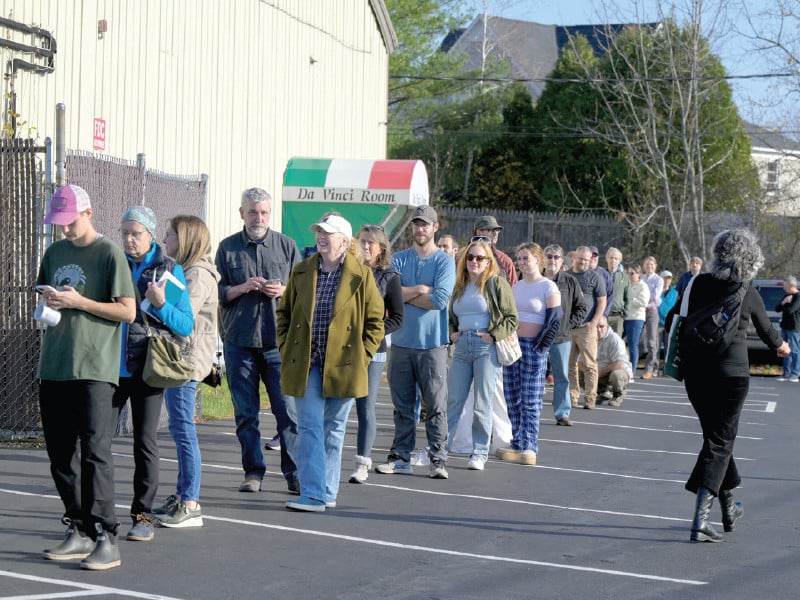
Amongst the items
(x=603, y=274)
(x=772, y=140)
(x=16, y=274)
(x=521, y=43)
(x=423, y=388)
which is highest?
(x=521, y=43)

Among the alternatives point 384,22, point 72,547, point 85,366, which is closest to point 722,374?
point 85,366

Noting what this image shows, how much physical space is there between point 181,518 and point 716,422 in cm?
338

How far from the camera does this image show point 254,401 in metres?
8.90

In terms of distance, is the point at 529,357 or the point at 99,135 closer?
the point at 529,357

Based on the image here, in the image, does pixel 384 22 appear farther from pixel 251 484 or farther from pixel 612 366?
pixel 251 484

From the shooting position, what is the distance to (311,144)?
21.4 metres

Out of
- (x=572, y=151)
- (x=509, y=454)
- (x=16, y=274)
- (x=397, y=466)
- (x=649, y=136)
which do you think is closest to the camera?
(x=397, y=466)

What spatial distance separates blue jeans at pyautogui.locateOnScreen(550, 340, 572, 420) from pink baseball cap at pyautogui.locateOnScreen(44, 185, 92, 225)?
8.05m

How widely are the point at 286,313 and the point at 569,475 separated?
130 inches

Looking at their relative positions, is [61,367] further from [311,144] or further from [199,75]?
[311,144]

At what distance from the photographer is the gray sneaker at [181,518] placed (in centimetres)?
772

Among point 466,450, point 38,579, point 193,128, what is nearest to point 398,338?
point 466,450

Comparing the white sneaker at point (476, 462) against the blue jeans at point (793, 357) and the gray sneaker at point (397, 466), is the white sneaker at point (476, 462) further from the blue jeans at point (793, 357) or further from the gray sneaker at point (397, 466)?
the blue jeans at point (793, 357)

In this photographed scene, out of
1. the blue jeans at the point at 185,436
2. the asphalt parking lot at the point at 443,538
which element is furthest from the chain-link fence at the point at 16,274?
the blue jeans at the point at 185,436
